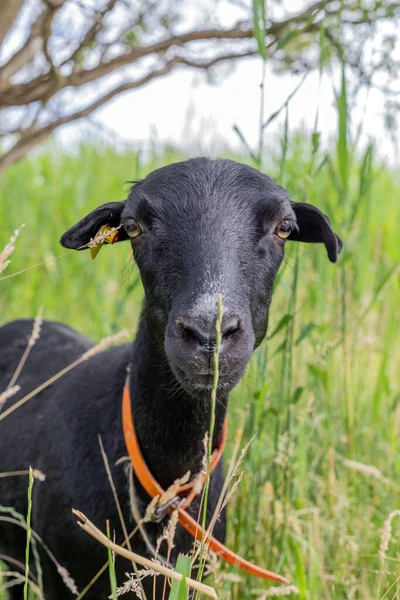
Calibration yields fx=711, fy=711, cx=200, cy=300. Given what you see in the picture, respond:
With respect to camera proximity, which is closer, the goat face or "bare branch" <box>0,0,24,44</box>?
the goat face

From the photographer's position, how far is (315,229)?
9.12ft

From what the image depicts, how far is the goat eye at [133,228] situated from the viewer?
242 centimetres

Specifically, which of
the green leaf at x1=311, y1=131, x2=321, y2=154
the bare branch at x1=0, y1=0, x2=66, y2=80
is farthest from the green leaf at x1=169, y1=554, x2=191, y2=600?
the bare branch at x1=0, y1=0, x2=66, y2=80

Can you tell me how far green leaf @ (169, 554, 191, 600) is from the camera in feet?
5.21

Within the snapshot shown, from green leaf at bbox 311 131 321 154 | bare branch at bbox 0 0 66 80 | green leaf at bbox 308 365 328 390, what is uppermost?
bare branch at bbox 0 0 66 80

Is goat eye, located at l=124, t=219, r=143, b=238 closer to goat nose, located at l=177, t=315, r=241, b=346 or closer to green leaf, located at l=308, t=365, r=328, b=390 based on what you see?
goat nose, located at l=177, t=315, r=241, b=346

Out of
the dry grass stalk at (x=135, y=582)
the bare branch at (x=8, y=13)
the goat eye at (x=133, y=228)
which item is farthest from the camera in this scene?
the bare branch at (x=8, y=13)

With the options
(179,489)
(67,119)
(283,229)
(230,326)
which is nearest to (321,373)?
(283,229)

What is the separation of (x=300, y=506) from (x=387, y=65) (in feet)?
6.29

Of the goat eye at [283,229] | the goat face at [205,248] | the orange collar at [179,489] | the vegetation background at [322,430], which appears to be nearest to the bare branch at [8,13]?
the vegetation background at [322,430]

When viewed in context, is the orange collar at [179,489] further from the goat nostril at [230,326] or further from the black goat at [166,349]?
the goat nostril at [230,326]

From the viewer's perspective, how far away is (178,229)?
2.30 metres

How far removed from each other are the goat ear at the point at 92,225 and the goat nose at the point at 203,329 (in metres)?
0.63

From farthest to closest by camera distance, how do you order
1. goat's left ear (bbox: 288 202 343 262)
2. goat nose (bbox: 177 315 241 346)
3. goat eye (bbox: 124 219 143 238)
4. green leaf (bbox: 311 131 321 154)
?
green leaf (bbox: 311 131 321 154), goat's left ear (bbox: 288 202 343 262), goat eye (bbox: 124 219 143 238), goat nose (bbox: 177 315 241 346)
